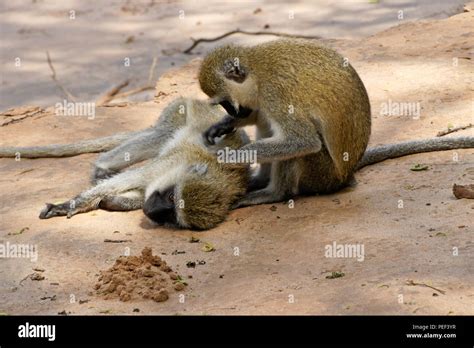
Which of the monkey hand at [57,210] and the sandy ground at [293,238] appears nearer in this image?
the sandy ground at [293,238]

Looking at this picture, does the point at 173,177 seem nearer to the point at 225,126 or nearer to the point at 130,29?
the point at 225,126

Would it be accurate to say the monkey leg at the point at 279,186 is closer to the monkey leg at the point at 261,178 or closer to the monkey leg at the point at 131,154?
the monkey leg at the point at 261,178

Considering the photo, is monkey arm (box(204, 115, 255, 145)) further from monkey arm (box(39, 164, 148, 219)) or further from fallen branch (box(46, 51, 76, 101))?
fallen branch (box(46, 51, 76, 101))

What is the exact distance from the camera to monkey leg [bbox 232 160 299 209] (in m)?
7.33

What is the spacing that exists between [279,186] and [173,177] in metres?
0.80

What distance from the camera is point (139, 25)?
14352 mm

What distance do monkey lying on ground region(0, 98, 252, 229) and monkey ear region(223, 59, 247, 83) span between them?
671 mm

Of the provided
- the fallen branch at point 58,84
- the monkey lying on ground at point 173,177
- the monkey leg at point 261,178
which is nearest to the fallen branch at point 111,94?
the fallen branch at point 58,84

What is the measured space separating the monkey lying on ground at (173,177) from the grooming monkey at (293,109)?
0.71ft

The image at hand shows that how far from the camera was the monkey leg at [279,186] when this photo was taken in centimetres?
733

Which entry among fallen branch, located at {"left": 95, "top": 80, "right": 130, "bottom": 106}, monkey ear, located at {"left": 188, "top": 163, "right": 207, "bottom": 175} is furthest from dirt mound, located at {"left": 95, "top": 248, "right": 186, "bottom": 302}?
fallen branch, located at {"left": 95, "top": 80, "right": 130, "bottom": 106}

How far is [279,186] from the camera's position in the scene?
7.38 meters

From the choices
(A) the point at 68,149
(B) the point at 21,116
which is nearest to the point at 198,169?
(A) the point at 68,149
